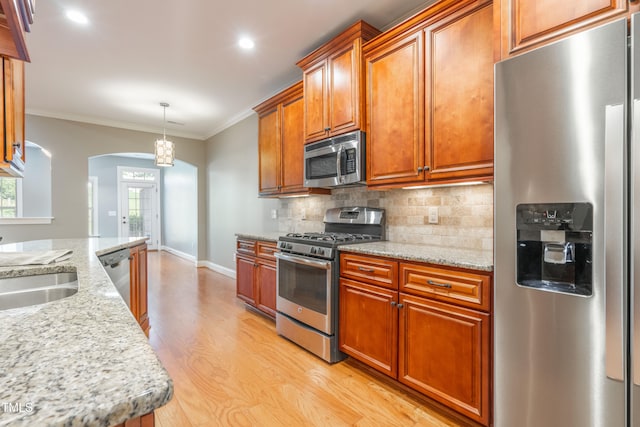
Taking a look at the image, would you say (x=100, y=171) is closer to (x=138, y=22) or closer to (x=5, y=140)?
(x=138, y=22)

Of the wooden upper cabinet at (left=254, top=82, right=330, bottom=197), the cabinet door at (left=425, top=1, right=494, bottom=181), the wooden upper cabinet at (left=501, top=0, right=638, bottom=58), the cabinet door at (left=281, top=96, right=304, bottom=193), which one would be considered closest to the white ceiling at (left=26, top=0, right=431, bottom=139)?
the wooden upper cabinet at (left=254, top=82, right=330, bottom=197)

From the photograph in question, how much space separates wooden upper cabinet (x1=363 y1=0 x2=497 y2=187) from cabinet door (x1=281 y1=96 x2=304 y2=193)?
0.96 m

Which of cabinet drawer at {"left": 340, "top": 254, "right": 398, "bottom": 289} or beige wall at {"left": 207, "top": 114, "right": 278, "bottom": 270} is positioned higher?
beige wall at {"left": 207, "top": 114, "right": 278, "bottom": 270}

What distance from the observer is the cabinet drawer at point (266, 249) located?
309 centimetres

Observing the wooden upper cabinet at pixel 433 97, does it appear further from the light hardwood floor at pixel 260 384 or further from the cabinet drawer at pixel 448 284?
the light hardwood floor at pixel 260 384

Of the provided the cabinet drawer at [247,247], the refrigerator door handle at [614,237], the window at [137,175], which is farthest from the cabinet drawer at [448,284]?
the window at [137,175]

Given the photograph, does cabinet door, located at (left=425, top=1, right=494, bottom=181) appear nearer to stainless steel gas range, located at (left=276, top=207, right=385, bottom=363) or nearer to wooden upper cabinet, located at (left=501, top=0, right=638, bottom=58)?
wooden upper cabinet, located at (left=501, top=0, right=638, bottom=58)

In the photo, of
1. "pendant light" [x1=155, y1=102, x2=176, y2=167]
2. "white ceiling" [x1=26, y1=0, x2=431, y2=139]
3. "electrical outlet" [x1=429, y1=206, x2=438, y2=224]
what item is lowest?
"electrical outlet" [x1=429, y1=206, x2=438, y2=224]

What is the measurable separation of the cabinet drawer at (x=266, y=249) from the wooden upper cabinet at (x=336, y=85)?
111 centimetres

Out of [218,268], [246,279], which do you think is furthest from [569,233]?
[218,268]

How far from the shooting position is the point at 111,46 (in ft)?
9.68

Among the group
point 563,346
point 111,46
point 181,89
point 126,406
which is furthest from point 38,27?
point 563,346

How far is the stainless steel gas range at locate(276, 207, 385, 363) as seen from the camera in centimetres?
233

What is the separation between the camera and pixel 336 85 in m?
2.66
